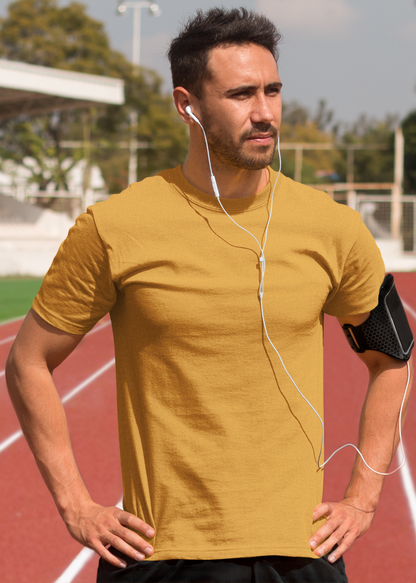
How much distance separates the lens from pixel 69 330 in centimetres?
171

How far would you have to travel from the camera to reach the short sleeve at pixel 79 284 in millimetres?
1645

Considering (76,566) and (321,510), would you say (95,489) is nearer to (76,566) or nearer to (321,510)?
(76,566)

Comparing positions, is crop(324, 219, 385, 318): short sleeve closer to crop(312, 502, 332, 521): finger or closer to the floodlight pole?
crop(312, 502, 332, 521): finger

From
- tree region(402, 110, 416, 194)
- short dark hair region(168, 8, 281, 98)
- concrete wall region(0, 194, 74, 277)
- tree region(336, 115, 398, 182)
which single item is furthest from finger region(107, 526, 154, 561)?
tree region(336, 115, 398, 182)

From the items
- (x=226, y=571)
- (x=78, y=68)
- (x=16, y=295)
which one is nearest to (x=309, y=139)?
(x=78, y=68)

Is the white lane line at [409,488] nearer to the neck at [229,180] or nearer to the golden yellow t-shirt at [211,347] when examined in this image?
the golden yellow t-shirt at [211,347]

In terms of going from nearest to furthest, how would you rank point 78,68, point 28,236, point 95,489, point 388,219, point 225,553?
point 225,553, point 95,489, point 388,219, point 28,236, point 78,68

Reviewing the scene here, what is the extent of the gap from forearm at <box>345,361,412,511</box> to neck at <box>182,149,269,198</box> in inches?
21.6

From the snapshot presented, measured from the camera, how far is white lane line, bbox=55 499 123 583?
162 inches

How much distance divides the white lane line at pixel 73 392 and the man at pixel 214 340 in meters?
4.91

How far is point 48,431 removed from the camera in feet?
5.66

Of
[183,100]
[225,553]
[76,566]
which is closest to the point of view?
[225,553]

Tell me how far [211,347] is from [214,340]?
0.6 inches

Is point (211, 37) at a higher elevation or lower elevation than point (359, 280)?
higher
